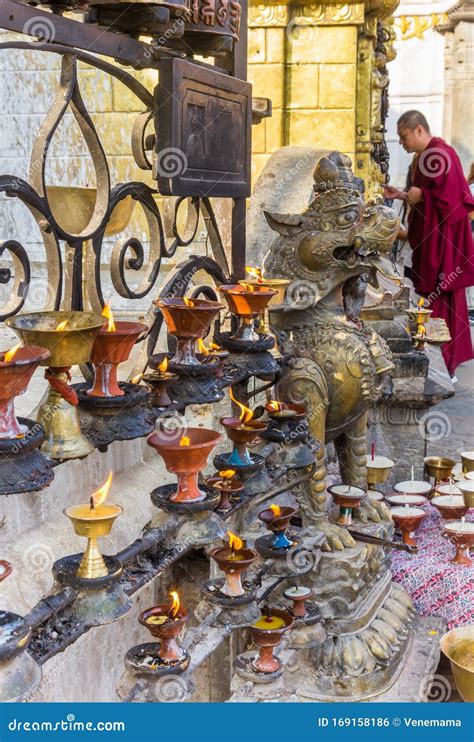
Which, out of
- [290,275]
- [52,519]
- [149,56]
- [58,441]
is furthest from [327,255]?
[58,441]

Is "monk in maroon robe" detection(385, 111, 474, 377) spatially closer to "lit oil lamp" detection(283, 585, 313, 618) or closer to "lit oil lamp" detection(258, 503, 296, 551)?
"lit oil lamp" detection(283, 585, 313, 618)

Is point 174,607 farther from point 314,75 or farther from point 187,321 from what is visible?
point 314,75

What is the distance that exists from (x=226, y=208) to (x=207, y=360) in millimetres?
773

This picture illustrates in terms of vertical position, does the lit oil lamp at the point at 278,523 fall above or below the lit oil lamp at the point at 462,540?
above

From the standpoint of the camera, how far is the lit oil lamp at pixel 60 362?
1.69 meters

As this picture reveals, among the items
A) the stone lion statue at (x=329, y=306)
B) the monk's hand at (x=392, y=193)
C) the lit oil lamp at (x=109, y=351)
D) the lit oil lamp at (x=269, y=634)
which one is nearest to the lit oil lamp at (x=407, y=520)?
the stone lion statue at (x=329, y=306)

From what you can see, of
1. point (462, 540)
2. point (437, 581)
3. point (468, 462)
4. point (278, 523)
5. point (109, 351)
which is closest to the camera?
point (109, 351)

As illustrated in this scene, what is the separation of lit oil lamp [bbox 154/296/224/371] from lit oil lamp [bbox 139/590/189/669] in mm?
522

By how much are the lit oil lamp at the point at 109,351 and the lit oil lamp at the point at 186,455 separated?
0.47ft

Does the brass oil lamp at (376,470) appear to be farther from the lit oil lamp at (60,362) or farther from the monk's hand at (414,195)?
Answer: the monk's hand at (414,195)

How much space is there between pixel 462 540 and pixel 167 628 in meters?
2.02

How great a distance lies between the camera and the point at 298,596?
8.87ft

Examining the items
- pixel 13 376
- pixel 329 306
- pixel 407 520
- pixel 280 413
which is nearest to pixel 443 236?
pixel 407 520

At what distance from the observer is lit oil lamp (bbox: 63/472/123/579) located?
165cm
